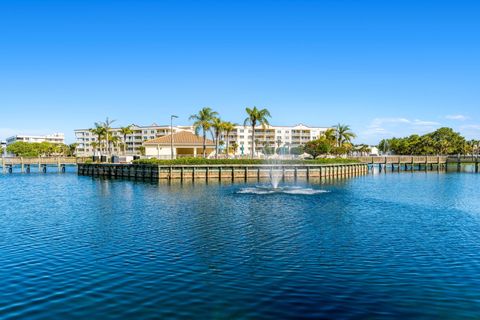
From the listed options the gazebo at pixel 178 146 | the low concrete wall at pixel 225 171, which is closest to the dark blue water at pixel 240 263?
the low concrete wall at pixel 225 171

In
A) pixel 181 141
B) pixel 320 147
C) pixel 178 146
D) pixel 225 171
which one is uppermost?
pixel 181 141

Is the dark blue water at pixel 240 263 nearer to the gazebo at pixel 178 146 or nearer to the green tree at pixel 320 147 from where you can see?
the gazebo at pixel 178 146

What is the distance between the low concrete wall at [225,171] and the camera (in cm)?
7050

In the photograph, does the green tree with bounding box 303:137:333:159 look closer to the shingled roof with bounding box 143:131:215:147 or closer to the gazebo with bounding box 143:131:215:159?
the gazebo with bounding box 143:131:215:159

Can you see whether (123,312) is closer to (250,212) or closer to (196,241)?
(196,241)

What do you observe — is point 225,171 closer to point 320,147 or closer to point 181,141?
point 181,141

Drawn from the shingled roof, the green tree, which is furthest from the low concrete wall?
the green tree

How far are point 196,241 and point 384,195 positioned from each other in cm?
3149

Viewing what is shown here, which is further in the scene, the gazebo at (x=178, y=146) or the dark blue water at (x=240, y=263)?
the gazebo at (x=178, y=146)

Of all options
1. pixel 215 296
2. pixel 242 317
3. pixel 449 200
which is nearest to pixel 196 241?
pixel 215 296

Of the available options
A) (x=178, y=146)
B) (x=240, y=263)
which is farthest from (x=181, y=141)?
(x=240, y=263)

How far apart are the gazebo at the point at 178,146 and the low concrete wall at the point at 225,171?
46.9ft

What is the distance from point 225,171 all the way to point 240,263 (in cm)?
5394

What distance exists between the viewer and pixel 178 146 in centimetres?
9831
